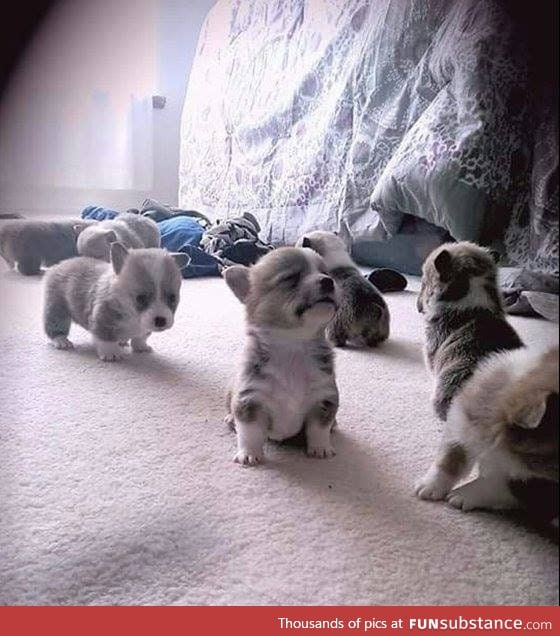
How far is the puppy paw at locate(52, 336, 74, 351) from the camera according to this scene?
1242 millimetres

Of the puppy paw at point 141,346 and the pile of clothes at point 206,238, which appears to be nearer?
the pile of clothes at point 206,238

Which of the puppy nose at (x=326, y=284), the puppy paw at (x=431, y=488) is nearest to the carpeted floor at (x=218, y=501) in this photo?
the puppy paw at (x=431, y=488)

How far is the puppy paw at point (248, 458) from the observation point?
886 millimetres

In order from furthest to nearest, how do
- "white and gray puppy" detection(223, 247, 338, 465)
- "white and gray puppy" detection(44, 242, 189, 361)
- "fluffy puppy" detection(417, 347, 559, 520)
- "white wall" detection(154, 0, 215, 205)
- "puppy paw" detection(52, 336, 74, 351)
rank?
"puppy paw" detection(52, 336, 74, 351) → "white and gray puppy" detection(223, 247, 338, 465) → "white and gray puppy" detection(44, 242, 189, 361) → "white wall" detection(154, 0, 215, 205) → "fluffy puppy" detection(417, 347, 559, 520)

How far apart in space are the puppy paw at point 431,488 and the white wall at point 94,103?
40cm

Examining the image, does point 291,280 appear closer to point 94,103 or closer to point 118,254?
point 118,254

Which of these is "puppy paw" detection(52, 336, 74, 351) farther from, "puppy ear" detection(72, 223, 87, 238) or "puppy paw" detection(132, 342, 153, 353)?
"puppy ear" detection(72, 223, 87, 238)

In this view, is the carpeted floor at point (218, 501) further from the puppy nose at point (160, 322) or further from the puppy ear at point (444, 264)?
the puppy ear at point (444, 264)

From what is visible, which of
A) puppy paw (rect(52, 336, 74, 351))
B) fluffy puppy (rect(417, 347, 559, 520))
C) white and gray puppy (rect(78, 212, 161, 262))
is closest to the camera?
fluffy puppy (rect(417, 347, 559, 520))

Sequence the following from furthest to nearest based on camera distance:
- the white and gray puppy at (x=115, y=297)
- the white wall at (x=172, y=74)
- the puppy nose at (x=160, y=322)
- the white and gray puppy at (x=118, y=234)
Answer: the puppy nose at (x=160, y=322)
the white and gray puppy at (x=115, y=297)
the white and gray puppy at (x=118, y=234)
the white wall at (x=172, y=74)

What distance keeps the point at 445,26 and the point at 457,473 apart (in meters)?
0.40

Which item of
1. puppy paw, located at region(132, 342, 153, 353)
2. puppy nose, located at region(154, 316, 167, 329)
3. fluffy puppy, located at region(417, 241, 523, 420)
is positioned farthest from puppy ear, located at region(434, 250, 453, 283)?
puppy paw, located at region(132, 342, 153, 353)

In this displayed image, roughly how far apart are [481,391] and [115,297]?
0.80 meters

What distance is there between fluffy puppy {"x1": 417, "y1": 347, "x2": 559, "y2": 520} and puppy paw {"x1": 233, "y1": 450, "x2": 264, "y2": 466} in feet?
1.04
